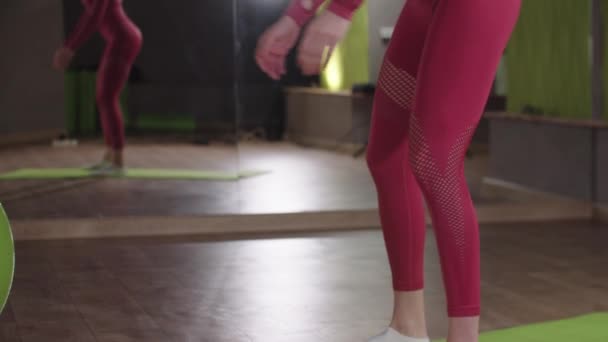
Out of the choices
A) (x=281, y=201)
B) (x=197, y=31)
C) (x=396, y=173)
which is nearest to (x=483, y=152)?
(x=281, y=201)

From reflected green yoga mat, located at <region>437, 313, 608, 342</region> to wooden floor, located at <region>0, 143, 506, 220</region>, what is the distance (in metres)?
2.28

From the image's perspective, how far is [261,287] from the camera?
3.43 meters

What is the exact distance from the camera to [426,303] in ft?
10.3

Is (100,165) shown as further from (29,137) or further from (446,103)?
(446,103)

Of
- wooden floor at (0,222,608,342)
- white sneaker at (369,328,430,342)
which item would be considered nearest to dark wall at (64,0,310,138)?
wooden floor at (0,222,608,342)

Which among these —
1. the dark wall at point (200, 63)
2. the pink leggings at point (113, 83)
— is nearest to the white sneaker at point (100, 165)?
the pink leggings at point (113, 83)

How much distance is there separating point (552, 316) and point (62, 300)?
1538 millimetres

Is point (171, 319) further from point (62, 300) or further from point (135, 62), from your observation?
point (135, 62)

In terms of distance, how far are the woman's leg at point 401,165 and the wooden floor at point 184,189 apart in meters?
2.58

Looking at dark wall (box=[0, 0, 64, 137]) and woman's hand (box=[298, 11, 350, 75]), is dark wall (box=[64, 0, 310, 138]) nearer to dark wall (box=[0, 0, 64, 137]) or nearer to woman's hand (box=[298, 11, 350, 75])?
dark wall (box=[0, 0, 64, 137])

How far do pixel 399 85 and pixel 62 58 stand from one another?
2867 mm

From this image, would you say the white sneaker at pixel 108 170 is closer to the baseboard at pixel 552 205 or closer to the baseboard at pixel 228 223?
the baseboard at pixel 228 223

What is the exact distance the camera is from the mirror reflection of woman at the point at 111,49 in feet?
15.6

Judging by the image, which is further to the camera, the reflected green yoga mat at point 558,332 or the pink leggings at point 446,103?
the reflected green yoga mat at point 558,332
